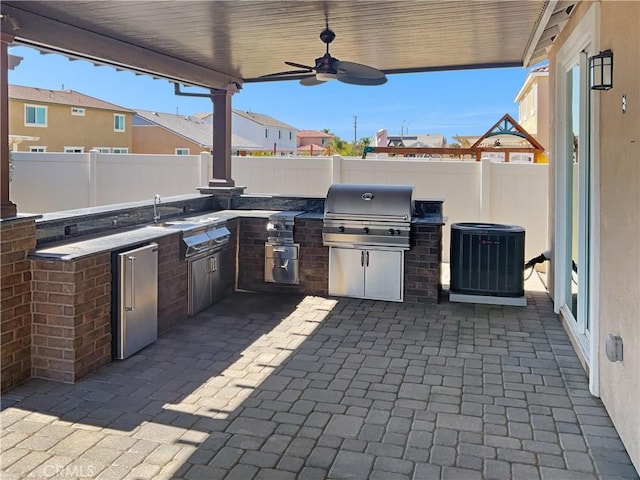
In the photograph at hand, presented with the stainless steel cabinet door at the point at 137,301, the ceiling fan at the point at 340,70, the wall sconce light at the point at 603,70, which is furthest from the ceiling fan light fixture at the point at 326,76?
the wall sconce light at the point at 603,70

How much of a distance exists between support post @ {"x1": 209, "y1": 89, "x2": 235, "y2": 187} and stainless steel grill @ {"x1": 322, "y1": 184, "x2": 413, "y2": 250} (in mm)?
1946

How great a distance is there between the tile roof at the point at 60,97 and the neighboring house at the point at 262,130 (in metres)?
8.59

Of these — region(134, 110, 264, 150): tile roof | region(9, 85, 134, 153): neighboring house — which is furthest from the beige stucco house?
region(134, 110, 264, 150): tile roof

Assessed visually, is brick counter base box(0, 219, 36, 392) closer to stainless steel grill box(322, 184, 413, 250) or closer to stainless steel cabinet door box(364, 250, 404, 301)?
stainless steel grill box(322, 184, 413, 250)

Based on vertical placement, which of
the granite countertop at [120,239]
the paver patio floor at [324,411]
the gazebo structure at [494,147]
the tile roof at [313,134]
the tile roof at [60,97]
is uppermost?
the tile roof at [313,134]

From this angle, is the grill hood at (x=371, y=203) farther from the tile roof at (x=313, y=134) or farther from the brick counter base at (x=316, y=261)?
the tile roof at (x=313, y=134)

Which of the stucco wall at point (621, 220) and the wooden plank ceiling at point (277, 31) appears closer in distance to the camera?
the stucco wall at point (621, 220)

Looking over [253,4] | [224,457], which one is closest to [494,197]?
[253,4]

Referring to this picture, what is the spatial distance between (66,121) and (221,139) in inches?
650

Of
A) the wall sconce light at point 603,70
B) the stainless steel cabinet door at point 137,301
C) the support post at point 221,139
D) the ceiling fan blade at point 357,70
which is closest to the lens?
the wall sconce light at point 603,70

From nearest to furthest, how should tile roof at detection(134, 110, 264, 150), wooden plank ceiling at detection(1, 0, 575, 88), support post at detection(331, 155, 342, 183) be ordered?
wooden plank ceiling at detection(1, 0, 575, 88) → support post at detection(331, 155, 342, 183) → tile roof at detection(134, 110, 264, 150)

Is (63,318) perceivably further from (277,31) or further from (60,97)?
(60,97)

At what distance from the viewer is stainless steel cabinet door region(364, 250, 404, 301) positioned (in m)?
5.85

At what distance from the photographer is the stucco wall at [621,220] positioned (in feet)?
8.59
